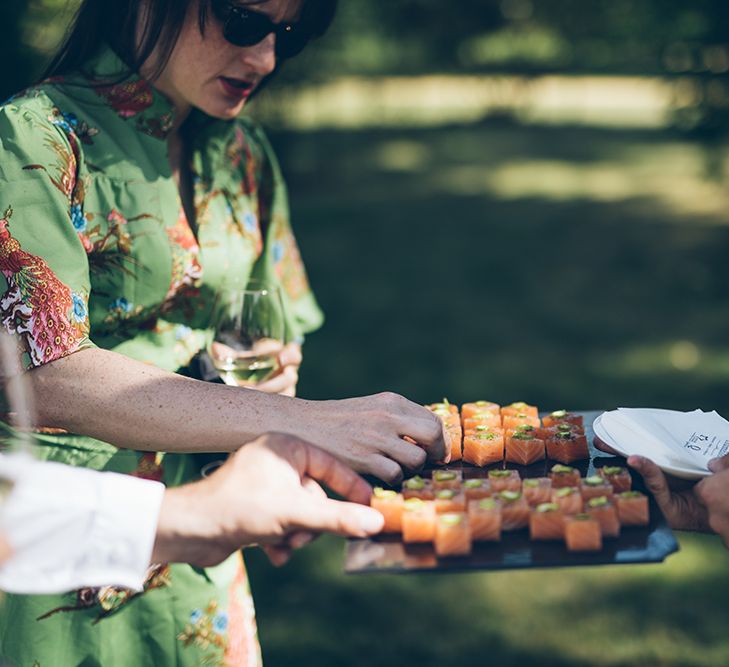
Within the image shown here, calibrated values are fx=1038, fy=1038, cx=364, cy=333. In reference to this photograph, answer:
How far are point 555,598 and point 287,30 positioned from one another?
3246mm

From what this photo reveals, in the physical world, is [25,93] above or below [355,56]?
above

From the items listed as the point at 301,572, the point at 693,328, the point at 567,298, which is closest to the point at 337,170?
the point at 567,298

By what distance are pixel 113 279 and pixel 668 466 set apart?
4.48 ft

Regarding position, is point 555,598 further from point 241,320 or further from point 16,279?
point 16,279

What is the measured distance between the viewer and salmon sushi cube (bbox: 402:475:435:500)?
2.06 metres

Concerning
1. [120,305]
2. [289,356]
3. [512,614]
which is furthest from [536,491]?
[512,614]

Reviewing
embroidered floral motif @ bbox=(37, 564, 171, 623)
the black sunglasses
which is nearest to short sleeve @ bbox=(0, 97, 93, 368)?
the black sunglasses

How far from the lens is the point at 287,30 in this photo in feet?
8.92

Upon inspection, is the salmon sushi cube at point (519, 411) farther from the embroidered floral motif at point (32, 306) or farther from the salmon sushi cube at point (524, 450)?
the embroidered floral motif at point (32, 306)

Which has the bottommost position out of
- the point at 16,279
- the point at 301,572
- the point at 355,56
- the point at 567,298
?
the point at 355,56

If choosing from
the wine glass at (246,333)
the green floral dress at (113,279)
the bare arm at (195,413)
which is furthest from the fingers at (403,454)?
the green floral dress at (113,279)

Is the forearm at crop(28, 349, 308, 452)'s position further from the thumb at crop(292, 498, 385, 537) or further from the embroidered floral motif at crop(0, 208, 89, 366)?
the thumb at crop(292, 498, 385, 537)

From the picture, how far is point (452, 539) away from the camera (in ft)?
6.21

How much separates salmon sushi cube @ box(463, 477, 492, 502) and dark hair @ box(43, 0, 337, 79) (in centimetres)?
134
